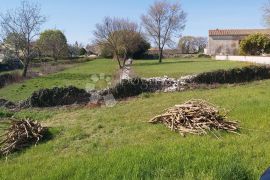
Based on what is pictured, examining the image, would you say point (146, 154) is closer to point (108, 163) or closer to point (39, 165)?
point (108, 163)

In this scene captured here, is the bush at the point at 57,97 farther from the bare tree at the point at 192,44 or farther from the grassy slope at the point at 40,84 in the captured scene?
the bare tree at the point at 192,44

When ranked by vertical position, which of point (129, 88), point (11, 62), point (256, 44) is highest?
point (256, 44)

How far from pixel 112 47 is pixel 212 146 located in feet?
169

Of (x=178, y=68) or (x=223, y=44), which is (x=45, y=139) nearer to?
(x=178, y=68)

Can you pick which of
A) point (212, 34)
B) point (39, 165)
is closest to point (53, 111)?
point (39, 165)

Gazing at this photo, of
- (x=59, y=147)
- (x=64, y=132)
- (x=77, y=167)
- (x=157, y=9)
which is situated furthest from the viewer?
(x=157, y=9)

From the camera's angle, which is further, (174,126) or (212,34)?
(212,34)

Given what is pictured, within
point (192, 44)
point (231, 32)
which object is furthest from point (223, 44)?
point (192, 44)

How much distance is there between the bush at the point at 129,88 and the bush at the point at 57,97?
4.96ft

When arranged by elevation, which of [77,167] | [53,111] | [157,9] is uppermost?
[157,9]

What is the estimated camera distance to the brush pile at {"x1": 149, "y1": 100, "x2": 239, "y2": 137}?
863cm

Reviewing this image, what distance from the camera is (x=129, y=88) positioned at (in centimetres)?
1928

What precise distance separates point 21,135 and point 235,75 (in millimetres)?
17620

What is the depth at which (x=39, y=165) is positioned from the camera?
264 inches
